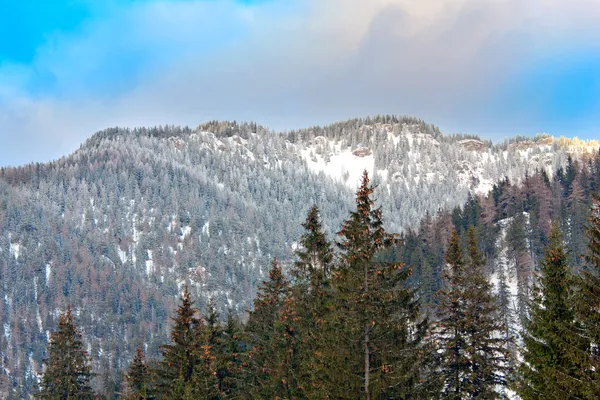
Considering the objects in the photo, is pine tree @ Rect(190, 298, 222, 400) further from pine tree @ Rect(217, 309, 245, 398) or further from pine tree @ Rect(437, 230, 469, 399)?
pine tree @ Rect(437, 230, 469, 399)

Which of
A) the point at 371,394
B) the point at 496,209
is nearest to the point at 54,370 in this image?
the point at 371,394

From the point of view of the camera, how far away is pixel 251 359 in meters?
31.4

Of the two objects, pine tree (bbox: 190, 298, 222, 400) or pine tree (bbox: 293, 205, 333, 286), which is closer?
pine tree (bbox: 293, 205, 333, 286)

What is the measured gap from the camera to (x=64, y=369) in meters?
35.2

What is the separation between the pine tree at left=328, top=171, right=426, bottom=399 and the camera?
20.0 metres

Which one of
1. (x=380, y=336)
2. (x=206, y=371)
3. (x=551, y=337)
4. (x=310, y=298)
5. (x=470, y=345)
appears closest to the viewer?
(x=551, y=337)

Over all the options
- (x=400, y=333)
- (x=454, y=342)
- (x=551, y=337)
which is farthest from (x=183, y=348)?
(x=551, y=337)

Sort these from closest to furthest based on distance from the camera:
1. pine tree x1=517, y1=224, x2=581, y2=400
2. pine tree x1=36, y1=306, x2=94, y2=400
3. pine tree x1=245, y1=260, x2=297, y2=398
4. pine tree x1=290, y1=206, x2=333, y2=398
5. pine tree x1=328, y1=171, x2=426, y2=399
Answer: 1. pine tree x1=517, y1=224, x2=581, y2=400
2. pine tree x1=328, y1=171, x2=426, y2=399
3. pine tree x1=290, y1=206, x2=333, y2=398
4. pine tree x1=245, y1=260, x2=297, y2=398
5. pine tree x1=36, y1=306, x2=94, y2=400

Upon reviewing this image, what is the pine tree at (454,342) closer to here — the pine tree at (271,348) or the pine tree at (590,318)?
the pine tree at (271,348)

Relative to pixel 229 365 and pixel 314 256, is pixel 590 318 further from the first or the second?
pixel 229 365

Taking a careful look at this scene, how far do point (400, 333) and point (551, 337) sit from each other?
5.20 m

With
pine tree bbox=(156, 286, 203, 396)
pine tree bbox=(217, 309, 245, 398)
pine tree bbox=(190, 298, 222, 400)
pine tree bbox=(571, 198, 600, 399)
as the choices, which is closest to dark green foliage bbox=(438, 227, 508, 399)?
pine tree bbox=(571, 198, 600, 399)

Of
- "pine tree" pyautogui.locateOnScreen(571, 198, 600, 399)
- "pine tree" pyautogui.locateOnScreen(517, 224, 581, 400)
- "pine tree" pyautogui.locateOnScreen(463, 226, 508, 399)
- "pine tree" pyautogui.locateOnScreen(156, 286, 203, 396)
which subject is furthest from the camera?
"pine tree" pyautogui.locateOnScreen(156, 286, 203, 396)

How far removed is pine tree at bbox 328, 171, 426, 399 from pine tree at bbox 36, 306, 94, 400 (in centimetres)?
2122
